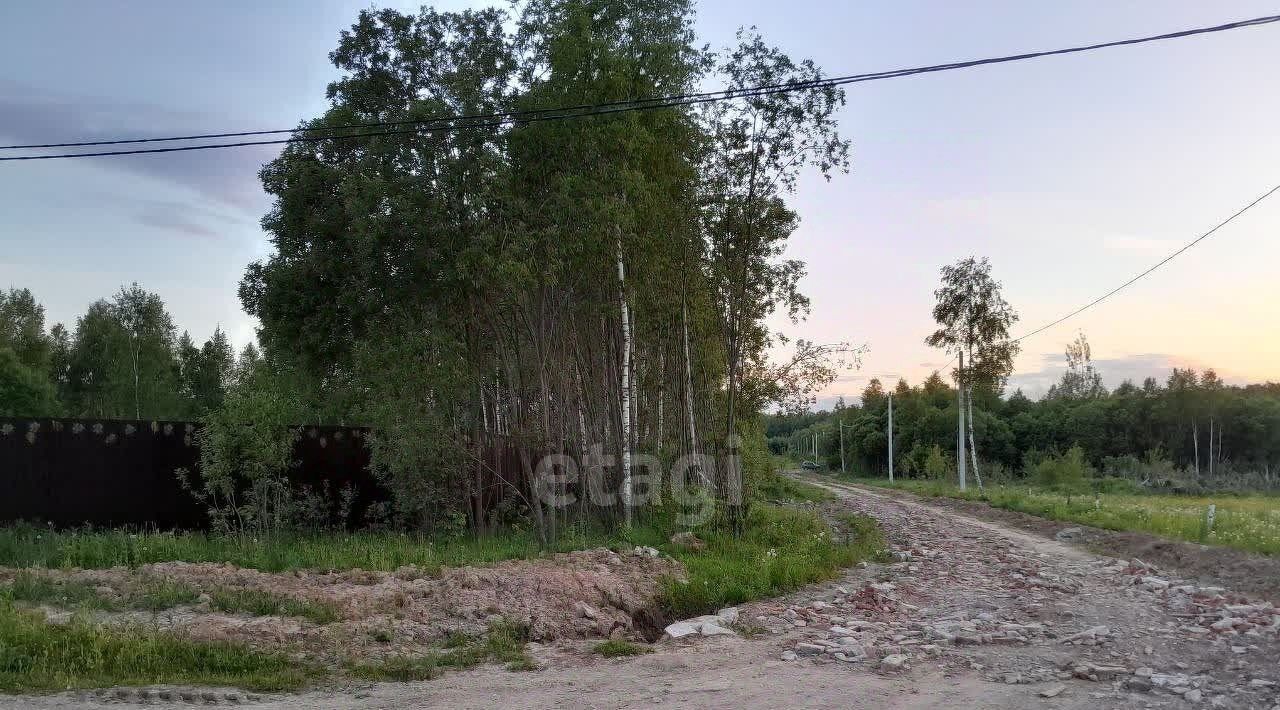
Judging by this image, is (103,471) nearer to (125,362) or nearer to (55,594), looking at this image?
(55,594)

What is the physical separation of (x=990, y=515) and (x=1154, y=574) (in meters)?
11.2

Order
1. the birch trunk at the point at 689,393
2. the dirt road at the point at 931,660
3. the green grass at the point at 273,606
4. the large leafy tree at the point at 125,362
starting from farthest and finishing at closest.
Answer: the large leafy tree at the point at 125,362
the birch trunk at the point at 689,393
the green grass at the point at 273,606
the dirt road at the point at 931,660

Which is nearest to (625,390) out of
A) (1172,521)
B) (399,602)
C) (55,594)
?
(399,602)

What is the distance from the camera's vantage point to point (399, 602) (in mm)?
8930

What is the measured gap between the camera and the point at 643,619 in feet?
32.8

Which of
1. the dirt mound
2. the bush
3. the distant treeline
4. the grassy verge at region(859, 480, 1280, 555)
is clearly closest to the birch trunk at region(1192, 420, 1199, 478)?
the distant treeline

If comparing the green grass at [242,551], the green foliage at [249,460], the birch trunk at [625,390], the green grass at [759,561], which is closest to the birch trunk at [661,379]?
the green grass at [759,561]

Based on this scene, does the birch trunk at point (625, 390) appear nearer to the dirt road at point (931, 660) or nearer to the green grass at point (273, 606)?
the dirt road at point (931, 660)

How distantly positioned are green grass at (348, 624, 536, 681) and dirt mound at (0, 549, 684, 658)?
7.9 inches

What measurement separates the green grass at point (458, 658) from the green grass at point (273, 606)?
1221 mm

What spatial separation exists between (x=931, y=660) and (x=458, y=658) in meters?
4.40

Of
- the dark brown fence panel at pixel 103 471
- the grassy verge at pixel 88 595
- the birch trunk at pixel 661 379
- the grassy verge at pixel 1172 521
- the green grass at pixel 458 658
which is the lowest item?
the grassy verge at pixel 1172 521

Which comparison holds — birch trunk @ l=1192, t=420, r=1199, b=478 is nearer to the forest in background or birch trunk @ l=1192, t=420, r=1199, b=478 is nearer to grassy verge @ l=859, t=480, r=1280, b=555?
the forest in background

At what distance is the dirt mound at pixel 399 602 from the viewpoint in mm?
7844
